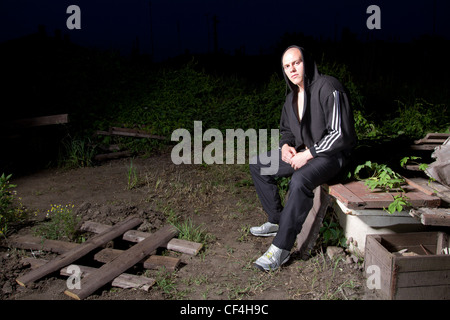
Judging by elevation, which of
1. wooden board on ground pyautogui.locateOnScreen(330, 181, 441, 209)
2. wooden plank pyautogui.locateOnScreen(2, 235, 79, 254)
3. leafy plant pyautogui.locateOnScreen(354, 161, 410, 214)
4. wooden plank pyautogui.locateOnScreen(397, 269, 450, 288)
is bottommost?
wooden plank pyautogui.locateOnScreen(2, 235, 79, 254)

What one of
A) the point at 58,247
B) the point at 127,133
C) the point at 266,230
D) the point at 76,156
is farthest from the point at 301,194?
the point at 127,133

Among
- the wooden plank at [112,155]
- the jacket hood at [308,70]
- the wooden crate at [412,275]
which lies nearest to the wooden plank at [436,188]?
the wooden crate at [412,275]

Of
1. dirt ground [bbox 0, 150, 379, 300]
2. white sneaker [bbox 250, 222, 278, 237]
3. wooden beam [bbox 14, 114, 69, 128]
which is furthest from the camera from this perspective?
wooden beam [bbox 14, 114, 69, 128]

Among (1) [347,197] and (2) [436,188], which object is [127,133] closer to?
(1) [347,197]

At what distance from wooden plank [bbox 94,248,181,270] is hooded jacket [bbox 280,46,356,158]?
1.65 meters

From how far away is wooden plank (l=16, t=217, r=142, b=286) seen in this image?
3.22 m

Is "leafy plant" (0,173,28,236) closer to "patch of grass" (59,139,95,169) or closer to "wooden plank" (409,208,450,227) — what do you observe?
"patch of grass" (59,139,95,169)

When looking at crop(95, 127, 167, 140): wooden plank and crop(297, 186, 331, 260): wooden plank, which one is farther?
crop(95, 127, 167, 140): wooden plank

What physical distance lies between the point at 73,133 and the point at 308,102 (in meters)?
5.94

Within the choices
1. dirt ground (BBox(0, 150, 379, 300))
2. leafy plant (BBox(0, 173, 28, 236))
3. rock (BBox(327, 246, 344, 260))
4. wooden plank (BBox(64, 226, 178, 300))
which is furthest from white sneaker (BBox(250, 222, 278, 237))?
leafy plant (BBox(0, 173, 28, 236))

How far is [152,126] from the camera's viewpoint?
8188 millimetres

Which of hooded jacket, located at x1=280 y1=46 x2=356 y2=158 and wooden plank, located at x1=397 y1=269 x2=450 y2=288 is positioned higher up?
hooded jacket, located at x1=280 y1=46 x2=356 y2=158

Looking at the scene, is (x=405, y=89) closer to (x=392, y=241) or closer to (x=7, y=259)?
(x=392, y=241)

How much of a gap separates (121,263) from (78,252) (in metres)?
0.48
